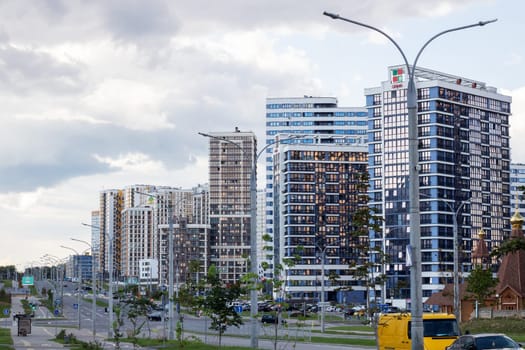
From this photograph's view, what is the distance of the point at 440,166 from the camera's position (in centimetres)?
17250

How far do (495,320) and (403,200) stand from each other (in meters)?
96.5

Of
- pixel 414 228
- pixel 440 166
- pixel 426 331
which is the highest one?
pixel 440 166

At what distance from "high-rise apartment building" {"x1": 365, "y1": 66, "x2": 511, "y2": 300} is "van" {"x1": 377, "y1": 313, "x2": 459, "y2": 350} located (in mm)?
134683

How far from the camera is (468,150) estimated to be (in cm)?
17875

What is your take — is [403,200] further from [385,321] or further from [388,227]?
[385,321]

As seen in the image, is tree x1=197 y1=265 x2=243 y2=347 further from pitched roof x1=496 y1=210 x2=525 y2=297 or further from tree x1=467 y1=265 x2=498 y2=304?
pitched roof x1=496 y1=210 x2=525 y2=297

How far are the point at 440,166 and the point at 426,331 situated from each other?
14402 cm

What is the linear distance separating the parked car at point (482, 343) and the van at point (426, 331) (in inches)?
72.8

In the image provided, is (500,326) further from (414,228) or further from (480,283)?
(414,228)

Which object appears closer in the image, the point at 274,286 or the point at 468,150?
the point at 274,286

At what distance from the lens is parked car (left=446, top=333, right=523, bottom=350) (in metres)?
28.6

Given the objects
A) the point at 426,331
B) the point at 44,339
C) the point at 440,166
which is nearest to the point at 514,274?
the point at 44,339

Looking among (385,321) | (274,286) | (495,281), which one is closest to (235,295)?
(385,321)

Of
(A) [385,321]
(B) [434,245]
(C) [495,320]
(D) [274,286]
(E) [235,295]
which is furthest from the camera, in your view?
(B) [434,245]
